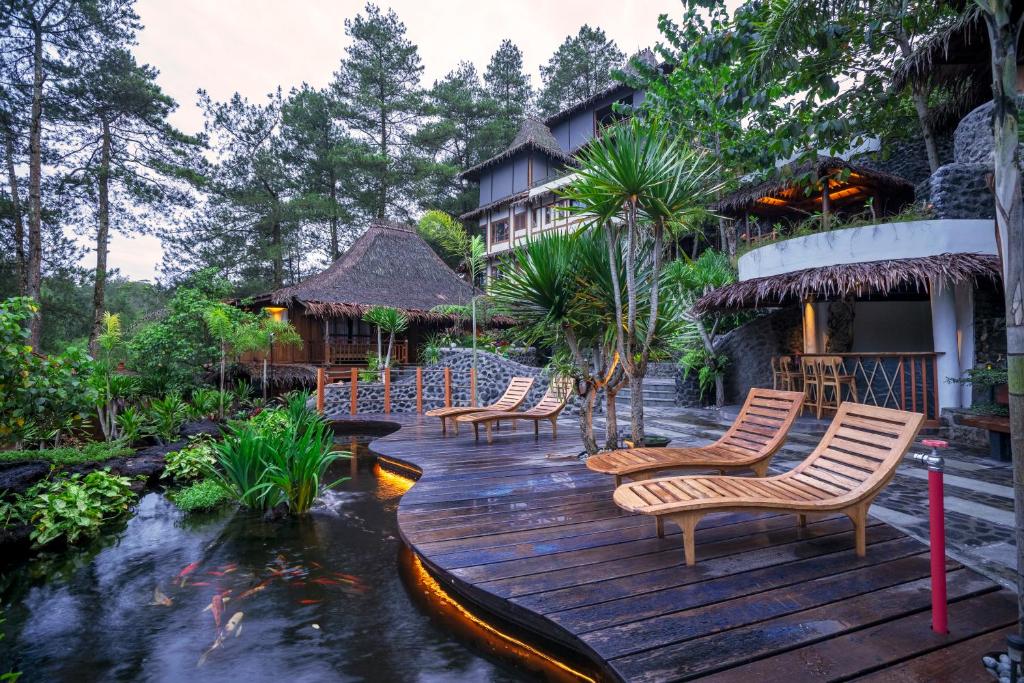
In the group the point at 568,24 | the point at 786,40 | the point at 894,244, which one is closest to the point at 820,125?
the point at 786,40

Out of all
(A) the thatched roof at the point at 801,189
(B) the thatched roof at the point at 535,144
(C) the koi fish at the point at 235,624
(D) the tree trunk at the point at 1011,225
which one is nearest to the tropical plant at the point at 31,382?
(C) the koi fish at the point at 235,624

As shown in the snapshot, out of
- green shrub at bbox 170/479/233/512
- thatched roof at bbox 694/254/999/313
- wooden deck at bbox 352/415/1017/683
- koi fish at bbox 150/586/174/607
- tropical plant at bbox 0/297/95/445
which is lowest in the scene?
koi fish at bbox 150/586/174/607

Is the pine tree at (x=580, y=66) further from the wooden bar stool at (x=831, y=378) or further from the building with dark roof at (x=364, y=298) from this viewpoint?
the wooden bar stool at (x=831, y=378)

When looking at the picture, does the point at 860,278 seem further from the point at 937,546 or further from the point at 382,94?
the point at 382,94

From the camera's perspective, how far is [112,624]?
126 inches

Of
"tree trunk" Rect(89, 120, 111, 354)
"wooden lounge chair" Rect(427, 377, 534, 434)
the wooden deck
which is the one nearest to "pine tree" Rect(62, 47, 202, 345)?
"tree trunk" Rect(89, 120, 111, 354)

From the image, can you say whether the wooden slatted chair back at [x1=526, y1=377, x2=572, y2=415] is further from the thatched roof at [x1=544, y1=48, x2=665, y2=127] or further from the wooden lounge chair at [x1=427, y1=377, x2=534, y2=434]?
the thatched roof at [x1=544, y1=48, x2=665, y2=127]

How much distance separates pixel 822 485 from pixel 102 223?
21354 mm

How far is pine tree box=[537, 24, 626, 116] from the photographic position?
94.5ft

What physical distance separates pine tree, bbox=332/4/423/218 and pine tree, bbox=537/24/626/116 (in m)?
7.63

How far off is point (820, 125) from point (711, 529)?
7.97ft

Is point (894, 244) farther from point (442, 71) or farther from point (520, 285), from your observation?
point (442, 71)

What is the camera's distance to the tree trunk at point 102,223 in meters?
16.5

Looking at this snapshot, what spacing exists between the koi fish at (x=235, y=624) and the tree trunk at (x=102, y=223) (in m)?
17.3
